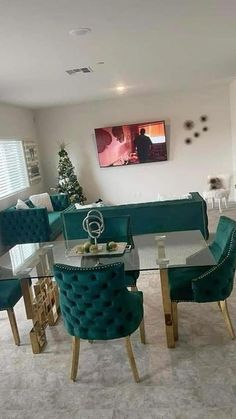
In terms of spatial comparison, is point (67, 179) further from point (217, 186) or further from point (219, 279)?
point (219, 279)

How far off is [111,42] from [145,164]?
4.86m

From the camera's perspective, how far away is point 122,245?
3.24m

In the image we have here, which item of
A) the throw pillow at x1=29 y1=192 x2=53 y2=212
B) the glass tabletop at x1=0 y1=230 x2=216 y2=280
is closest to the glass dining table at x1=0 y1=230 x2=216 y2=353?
the glass tabletop at x1=0 y1=230 x2=216 y2=280

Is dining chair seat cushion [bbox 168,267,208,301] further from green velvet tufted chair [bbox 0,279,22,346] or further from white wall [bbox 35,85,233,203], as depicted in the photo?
white wall [bbox 35,85,233,203]

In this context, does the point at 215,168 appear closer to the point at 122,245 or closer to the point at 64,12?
the point at 122,245

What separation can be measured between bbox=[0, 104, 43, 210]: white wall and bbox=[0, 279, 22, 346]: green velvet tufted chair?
327 cm

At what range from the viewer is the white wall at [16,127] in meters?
6.46

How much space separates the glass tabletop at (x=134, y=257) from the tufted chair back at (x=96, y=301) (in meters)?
0.41

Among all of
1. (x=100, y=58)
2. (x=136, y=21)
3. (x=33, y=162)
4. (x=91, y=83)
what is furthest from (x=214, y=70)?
(x=33, y=162)

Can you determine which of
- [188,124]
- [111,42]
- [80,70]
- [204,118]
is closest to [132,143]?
[188,124]

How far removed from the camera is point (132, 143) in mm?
7953

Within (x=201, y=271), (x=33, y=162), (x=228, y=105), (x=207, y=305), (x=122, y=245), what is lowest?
(x=207, y=305)

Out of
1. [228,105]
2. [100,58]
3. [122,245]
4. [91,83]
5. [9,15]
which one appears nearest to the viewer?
[9,15]

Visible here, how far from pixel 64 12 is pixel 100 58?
4.99 ft
